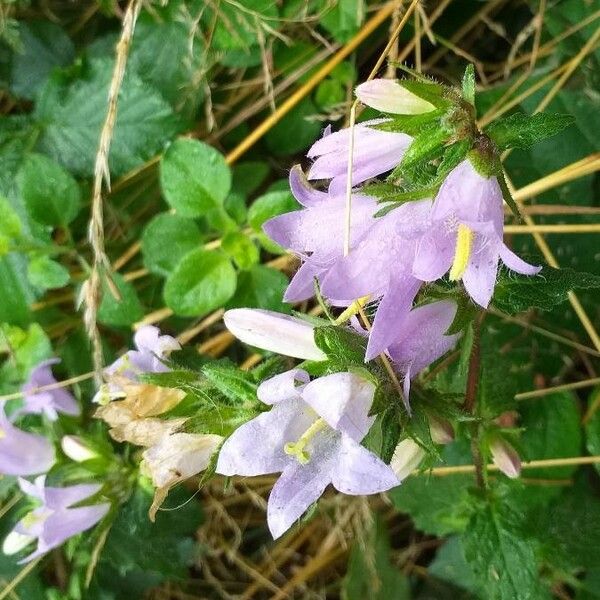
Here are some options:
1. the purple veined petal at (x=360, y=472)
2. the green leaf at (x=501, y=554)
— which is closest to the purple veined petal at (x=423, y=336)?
the purple veined petal at (x=360, y=472)

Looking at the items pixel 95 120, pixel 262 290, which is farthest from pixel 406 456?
pixel 95 120

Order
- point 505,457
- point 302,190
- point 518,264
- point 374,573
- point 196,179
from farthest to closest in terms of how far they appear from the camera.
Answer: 1. point 374,573
2. point 196,179
3. point 505,457
4. point 302,190
5. point 518,264

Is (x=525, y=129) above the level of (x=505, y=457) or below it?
above

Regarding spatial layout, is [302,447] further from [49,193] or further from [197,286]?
[49,193]

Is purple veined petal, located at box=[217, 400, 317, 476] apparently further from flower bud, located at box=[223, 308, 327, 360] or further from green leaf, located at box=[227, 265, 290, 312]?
green leaf, located at box=[227, 265, 290, 312]

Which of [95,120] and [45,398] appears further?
[95,120]

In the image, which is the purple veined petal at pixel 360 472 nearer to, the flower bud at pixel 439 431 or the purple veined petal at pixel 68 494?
the flower bud at pixel 439 431
